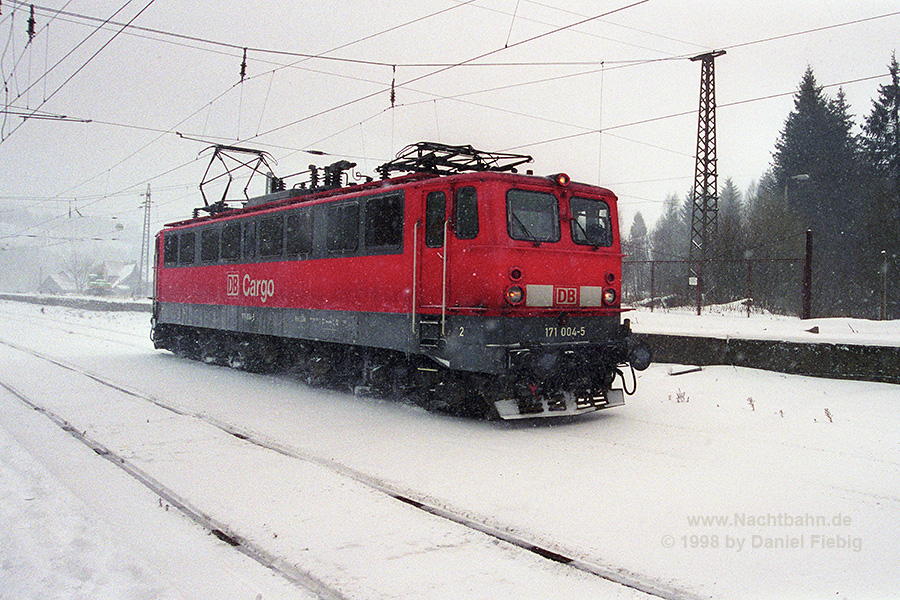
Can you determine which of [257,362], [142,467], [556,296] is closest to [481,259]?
[556,296]

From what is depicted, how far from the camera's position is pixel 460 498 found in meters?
5.48

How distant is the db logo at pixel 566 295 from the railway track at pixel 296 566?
12.0 ft

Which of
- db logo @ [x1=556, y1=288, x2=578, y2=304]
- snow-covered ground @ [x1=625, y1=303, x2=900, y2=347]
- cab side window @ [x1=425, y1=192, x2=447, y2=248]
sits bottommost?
snow-covered ground @ [x1=625, y1=303, x2=900, y2=347]

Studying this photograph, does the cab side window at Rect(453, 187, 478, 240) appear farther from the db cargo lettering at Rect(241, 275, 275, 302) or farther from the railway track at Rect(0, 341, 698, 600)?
the db cargo lettering at Rect(241, 275, 275, 302)

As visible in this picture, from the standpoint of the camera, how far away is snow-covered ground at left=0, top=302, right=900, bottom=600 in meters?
3.98

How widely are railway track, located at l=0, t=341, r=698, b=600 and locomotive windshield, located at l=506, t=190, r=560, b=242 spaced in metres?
3.66

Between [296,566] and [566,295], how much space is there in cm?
553

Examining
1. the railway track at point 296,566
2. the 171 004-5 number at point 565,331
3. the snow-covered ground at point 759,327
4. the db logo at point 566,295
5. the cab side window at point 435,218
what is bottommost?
the railway track at point 296,566

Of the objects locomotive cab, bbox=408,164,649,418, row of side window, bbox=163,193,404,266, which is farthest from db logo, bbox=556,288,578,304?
row of side window, bbox=163,193,404,266

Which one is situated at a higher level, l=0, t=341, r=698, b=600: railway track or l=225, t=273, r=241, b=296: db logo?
l=225, t=273, r=241, b=296: db logo

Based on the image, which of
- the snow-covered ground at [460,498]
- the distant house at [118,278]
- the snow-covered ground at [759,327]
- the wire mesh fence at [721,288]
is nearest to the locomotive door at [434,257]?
the snow-covered ground at [460,498]

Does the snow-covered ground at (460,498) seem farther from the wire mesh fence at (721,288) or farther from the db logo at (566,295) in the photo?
the wire mesh fence at (721,288)

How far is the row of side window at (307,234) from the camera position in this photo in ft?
31.8

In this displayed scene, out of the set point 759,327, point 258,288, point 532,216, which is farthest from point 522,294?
point 759,327
